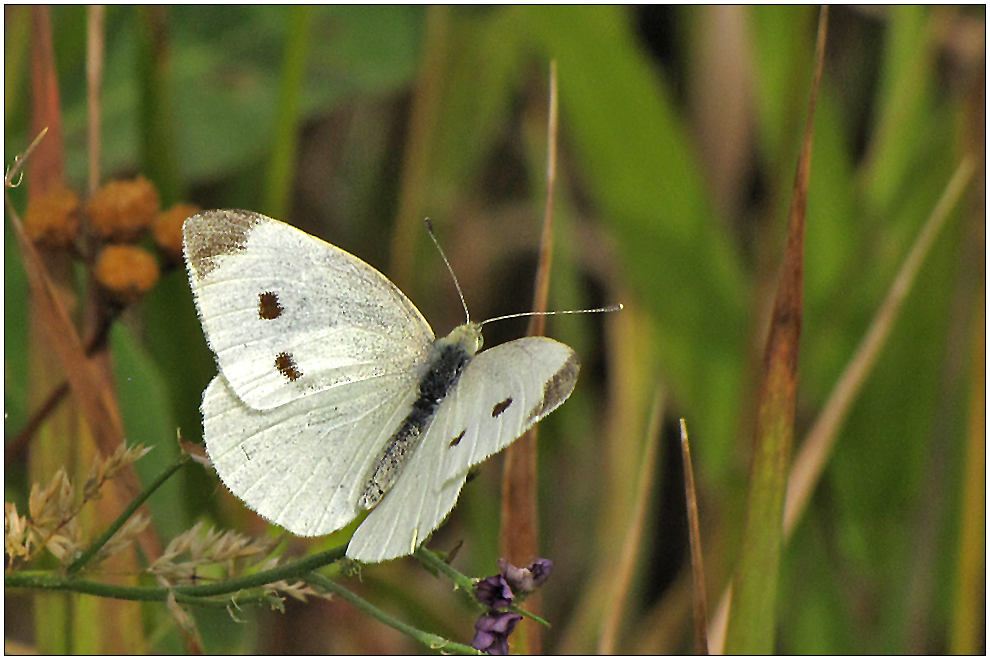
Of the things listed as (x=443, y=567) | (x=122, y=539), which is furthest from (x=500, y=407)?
(x=122, y=539)

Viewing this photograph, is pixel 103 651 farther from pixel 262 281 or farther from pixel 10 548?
pixel 262 281

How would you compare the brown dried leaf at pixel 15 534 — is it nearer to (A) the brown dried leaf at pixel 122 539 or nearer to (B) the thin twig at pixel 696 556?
(A) the brown dried leaf at pixel 122 539

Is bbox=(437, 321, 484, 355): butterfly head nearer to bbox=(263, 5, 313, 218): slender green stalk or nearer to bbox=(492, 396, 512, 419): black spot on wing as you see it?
bbox=(492, 396, 512, 419): black spot on wing

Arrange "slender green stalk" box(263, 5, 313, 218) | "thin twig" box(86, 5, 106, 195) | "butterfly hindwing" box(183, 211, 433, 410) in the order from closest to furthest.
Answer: "butterfly hindwing" box(183, 211, 433, 410) → "thin twig" box(86, 5, 106, 195) → "slender green stalk" box(263, 5, 313, 218)

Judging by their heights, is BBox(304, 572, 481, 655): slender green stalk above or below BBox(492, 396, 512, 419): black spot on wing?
below

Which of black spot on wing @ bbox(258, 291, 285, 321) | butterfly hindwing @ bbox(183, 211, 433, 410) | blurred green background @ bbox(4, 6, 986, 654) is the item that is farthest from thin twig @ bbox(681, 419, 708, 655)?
blurred green background @ bbox(4, 6, 986, 654)

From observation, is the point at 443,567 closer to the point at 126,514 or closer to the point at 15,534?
the point at 126,514
